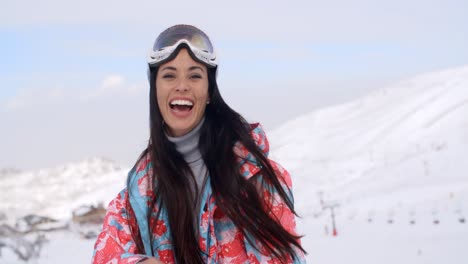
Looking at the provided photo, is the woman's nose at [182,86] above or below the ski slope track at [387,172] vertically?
below

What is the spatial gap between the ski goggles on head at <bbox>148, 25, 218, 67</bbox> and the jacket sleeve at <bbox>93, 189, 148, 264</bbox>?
430 millimetres

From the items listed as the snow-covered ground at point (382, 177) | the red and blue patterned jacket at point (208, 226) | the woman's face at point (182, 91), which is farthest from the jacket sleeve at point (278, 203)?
the snow-covered ground at point (382, 177)

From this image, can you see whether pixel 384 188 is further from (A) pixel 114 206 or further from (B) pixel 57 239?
(A) pixel 114 206

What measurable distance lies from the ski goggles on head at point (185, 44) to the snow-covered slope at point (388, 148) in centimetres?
1136

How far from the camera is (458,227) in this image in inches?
403

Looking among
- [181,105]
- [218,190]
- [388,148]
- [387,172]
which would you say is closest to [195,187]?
[218,190]

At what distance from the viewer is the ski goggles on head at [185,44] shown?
2.07 metres

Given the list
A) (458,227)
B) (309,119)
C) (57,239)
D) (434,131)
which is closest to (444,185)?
(458,227)

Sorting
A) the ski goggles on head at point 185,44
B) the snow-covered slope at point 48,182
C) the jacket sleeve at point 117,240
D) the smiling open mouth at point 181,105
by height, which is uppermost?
the snow-covered slope at point 48,182

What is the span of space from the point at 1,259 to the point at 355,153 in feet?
86.2

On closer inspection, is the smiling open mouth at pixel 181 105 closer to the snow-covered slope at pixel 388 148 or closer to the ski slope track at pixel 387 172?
the ski slope track at pixel 387 172

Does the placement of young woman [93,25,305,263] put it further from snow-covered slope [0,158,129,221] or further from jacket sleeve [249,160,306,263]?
snow-covered slope [0,158,129,221]

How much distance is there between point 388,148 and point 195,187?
→ 2973 cm

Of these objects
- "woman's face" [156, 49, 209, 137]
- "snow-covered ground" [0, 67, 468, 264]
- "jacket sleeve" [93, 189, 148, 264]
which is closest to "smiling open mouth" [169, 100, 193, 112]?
"woman's face" [156, 49, 209, 137]
